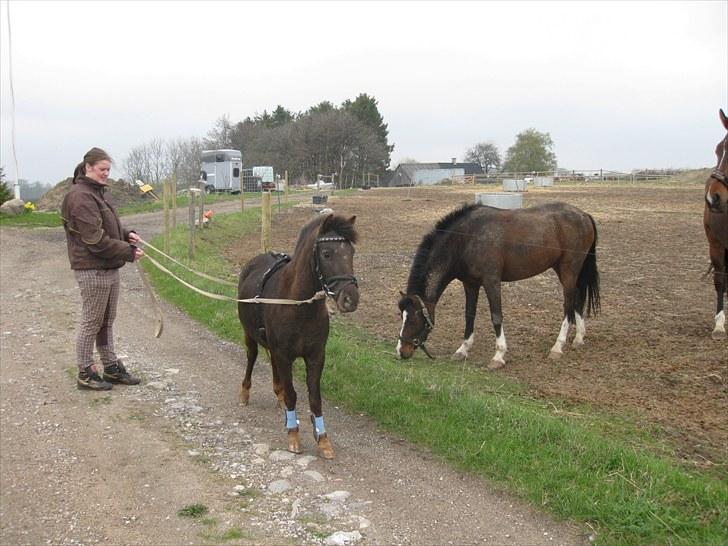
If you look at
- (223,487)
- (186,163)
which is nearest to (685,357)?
(223,487)

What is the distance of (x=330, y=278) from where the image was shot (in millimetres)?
4492

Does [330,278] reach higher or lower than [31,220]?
higher

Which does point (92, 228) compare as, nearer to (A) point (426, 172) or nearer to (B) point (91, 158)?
(B) point (91, 158)

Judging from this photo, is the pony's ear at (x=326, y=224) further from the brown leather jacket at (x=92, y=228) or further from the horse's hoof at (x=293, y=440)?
the brown leather jacket at (x=92, y=228)

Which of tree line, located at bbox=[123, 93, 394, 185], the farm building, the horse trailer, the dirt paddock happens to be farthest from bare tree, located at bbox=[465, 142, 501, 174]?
the dirt paddock

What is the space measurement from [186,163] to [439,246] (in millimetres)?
69451

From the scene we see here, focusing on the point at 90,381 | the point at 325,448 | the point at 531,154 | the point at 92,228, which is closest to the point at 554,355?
the point at 325,448

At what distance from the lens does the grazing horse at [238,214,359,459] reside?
4523 mm

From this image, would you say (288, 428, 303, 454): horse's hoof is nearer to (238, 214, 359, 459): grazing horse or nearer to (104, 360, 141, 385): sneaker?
(238, 214, 359, 459): grazing horse

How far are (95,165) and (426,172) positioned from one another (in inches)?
3362

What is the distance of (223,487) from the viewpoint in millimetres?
4457

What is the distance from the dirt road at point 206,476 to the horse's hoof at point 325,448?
2.4 inches

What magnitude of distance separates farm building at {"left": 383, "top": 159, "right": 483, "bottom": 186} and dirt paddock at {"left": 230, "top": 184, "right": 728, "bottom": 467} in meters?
64.8

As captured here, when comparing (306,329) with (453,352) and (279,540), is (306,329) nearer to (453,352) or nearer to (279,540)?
(279,540)
